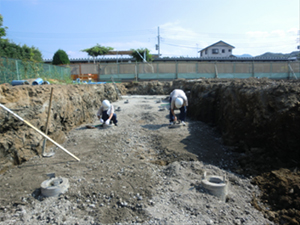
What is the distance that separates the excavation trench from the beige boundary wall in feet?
43.0

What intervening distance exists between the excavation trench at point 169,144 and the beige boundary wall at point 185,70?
1310 centimetres

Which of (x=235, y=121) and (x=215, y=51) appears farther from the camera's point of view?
(x=215, y=51)

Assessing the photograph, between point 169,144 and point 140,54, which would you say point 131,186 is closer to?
point 169,144

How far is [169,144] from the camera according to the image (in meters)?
5.83

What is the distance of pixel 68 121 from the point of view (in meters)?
7.12

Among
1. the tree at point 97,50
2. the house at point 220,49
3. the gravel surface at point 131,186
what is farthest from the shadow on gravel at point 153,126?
the house at point 220,49

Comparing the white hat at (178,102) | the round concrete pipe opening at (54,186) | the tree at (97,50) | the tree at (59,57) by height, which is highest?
the tree at (97,50)

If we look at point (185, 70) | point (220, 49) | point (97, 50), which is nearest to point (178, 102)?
point (185, 70)

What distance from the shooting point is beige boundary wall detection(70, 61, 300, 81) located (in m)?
19.8

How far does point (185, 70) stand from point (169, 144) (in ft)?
50.7

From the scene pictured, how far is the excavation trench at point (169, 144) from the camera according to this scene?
12.3 ft

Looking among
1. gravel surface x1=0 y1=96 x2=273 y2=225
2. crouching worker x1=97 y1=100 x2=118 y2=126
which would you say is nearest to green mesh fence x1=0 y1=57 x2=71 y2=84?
crouching worker x1=97 y1=100 x2=118 y2=126

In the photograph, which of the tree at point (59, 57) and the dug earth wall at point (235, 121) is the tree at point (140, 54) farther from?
the dug earth wall at point (235, 121)

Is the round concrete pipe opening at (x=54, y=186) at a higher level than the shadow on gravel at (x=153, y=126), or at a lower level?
lower
